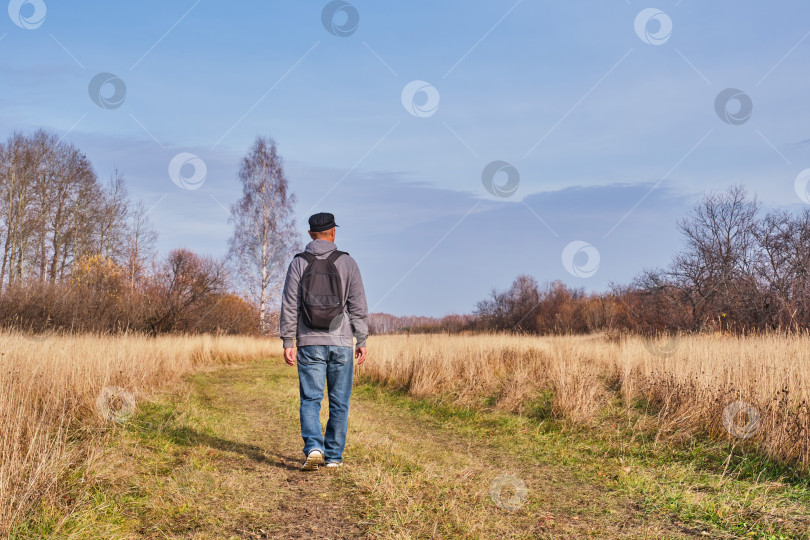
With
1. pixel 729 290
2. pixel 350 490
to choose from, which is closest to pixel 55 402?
pixel 350 490

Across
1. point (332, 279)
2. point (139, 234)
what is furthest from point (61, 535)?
point (139, 234)

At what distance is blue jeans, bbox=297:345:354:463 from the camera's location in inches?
201

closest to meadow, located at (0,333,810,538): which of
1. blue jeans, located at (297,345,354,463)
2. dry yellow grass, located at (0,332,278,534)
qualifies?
dry yellow grass, located at (0,332,278,534)

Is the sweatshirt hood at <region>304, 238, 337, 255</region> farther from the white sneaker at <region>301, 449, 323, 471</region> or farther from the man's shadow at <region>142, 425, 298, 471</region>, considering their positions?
the man's shadow at <region>142, 425, 298, 471</region>

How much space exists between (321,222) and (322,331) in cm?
111

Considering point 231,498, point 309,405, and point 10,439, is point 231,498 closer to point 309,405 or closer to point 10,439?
point 309,405

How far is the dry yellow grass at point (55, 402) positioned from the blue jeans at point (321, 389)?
1.97 metres

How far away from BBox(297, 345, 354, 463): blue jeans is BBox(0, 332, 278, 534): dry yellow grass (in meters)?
1.97

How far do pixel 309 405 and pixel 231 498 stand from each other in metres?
1.10

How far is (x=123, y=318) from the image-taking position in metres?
19.0

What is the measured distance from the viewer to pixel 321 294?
5066mm

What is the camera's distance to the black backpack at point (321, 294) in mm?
5012

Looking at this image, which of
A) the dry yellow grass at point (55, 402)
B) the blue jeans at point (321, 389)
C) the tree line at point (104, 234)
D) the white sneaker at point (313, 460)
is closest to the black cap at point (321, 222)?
the blue jeans at point (321, 389)

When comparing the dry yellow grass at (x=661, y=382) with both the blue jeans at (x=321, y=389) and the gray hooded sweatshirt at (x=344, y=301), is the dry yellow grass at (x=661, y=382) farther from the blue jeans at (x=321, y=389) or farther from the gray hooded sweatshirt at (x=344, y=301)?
the gray hooded sweatshirt at (x=344, y=301)
